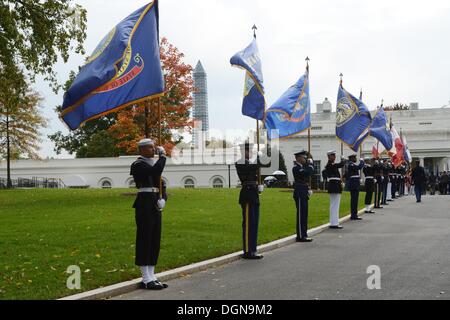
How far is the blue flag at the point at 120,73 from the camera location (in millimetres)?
8789

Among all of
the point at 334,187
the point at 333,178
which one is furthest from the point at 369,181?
the point at 334,187

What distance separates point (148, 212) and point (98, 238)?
464 cm

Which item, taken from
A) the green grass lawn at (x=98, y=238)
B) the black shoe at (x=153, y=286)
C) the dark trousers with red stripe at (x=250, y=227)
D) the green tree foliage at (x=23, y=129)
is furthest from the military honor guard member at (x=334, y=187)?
the green tree foliage at (x=23, y=129)

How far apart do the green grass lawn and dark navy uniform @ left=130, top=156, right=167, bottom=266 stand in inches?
25.6

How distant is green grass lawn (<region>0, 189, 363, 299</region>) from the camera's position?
28.0 feet

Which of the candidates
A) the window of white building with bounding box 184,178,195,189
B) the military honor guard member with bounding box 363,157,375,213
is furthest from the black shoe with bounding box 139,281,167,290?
the window of white building with bounding box 184,178,195,189

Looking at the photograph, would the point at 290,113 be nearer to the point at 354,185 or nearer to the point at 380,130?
the point at 354,185

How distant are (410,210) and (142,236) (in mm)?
15939

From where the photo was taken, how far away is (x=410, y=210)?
22.1 m

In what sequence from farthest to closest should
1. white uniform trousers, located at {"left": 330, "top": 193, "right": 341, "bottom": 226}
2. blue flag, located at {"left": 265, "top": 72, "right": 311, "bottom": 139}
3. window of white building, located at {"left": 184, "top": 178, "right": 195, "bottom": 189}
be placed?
window of white building, located at {"left": 184, "top": 178, "right": 195, "bottom": 189} → white uniform trousers, located at {"left": 330, "top": 193, "right": 341, "bottom": 226} → blue flag, located at {"left": 265, "top": 72, "right": 311, "bottom": 139}

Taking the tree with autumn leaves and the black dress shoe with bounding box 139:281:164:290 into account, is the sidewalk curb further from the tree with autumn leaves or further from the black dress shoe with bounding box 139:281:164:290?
the tree with autumn leaves

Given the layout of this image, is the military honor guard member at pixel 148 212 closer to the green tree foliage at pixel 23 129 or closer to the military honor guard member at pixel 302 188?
the military honor guard member at pixel 302 188
